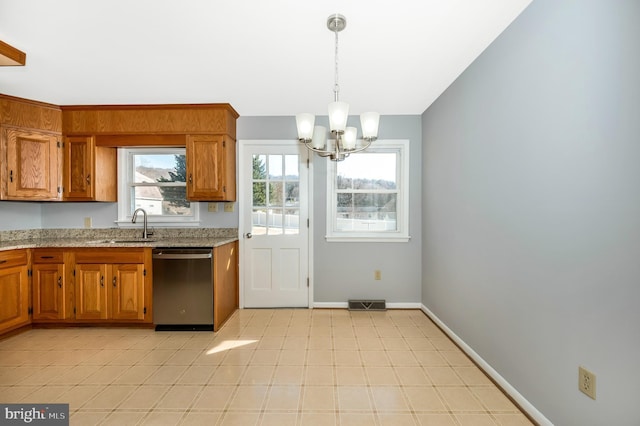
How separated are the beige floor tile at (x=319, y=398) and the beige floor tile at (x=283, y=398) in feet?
0.19

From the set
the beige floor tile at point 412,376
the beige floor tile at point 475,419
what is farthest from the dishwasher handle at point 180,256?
the beige floor tile at point 475,419

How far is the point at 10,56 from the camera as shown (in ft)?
7.18

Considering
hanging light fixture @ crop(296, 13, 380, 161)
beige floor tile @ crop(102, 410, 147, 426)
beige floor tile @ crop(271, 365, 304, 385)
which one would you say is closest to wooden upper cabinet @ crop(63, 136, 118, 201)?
beige floor tile @ crop(102, 410, 147, 426)

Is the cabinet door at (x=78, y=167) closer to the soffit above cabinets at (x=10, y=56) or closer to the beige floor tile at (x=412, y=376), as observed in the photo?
the soffit above cabinets at (x=10, y=56)

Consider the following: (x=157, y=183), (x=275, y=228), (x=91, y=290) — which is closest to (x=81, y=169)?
(x=157, y=183)

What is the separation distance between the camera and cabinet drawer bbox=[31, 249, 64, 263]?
300 centimetres

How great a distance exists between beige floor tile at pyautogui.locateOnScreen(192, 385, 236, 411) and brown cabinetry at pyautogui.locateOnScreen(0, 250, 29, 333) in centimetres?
233

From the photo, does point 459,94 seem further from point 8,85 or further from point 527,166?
point 8,85

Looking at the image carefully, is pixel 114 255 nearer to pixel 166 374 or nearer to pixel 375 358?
pixel 166 374

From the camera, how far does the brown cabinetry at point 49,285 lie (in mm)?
3002

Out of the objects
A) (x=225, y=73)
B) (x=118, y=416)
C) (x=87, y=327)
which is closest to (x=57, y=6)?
(x=225, y=73)

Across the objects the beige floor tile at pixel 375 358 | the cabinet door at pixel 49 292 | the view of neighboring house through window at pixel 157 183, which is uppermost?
the view of neighboring house through window at pixel 157 183

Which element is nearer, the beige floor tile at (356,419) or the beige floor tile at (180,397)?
the beige floor tile at (356,419)

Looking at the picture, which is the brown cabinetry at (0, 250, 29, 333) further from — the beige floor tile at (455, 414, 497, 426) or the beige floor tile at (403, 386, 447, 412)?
the beige floor tile at (455, 414, 497, 426)
